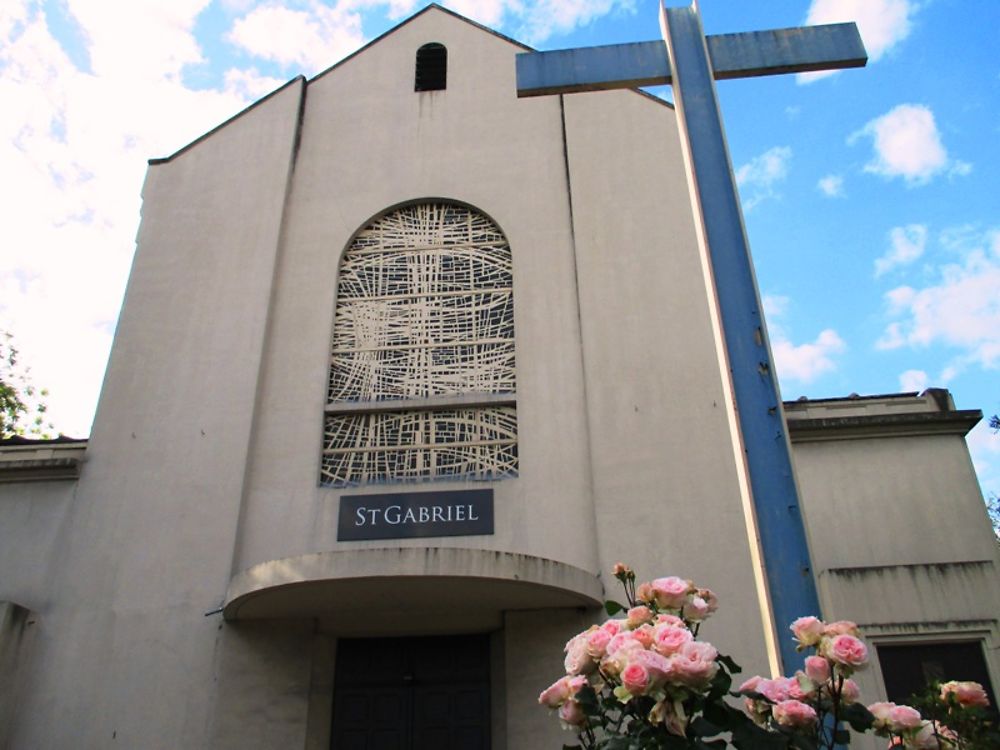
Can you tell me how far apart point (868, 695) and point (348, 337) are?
6585 mm

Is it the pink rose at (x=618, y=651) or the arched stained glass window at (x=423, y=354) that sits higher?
the arched stained glass window at (x=423, y=354)

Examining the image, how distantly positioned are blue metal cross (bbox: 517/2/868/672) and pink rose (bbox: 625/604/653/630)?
113 centimetres

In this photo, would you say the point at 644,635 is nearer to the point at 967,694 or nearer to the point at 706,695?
the point at 706,695

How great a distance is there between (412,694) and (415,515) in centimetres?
178

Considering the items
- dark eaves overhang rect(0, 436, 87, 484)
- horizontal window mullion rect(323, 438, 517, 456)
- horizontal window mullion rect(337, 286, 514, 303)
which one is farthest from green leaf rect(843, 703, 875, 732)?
dark eaves overhang rect(0, 436, 87, 484)

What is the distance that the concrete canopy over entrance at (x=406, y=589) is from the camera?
280 inches

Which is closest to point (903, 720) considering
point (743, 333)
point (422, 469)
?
point (743, 333)

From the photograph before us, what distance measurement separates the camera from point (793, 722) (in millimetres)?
2547

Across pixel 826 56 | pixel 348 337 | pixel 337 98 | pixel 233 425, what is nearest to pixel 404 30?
pixel 337 98

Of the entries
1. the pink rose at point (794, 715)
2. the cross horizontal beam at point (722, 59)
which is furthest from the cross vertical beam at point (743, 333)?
the pink rose at point (794, 715)

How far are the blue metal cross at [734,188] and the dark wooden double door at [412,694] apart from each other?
513cm

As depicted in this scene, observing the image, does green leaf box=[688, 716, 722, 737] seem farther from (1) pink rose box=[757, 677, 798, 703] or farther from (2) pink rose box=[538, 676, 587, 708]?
(2) pink rose box=[538, 676, 587, 708]

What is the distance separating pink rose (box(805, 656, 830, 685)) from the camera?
107 inches

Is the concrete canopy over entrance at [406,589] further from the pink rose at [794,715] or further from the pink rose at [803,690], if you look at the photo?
the pink rose at [794,715]
